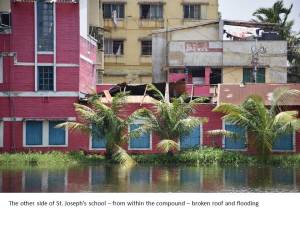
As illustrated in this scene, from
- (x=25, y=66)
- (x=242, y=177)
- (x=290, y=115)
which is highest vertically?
(x=25, y=66)

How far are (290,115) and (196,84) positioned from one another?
9764 mm

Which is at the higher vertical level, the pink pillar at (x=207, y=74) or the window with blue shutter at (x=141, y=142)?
the pink pillar at (x=207, y=74)

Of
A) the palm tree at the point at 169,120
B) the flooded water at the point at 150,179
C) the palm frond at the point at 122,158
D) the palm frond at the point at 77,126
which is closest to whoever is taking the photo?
the flooded water at the point at 150,179

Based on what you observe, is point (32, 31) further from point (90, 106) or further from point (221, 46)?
point (221, 46)

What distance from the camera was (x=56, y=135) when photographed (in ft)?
76.3

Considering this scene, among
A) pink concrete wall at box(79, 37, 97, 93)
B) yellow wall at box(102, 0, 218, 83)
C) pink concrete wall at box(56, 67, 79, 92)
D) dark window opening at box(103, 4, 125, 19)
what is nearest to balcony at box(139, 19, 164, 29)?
yellow wall at box(102, 0, 218, 83)

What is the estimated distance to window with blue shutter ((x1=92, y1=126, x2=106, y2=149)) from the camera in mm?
21719

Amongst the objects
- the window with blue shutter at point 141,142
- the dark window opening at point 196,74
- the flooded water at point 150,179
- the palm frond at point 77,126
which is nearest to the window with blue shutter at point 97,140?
→ the palm frond at point 77,126

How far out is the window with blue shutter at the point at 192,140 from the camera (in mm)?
23031

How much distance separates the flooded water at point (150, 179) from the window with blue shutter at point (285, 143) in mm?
3175

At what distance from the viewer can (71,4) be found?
23438mm

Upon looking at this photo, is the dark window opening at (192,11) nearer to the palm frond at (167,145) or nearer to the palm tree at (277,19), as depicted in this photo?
the palm tree at (277,19)

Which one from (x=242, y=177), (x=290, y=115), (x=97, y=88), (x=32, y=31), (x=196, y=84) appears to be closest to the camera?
(x=242, y=177)
